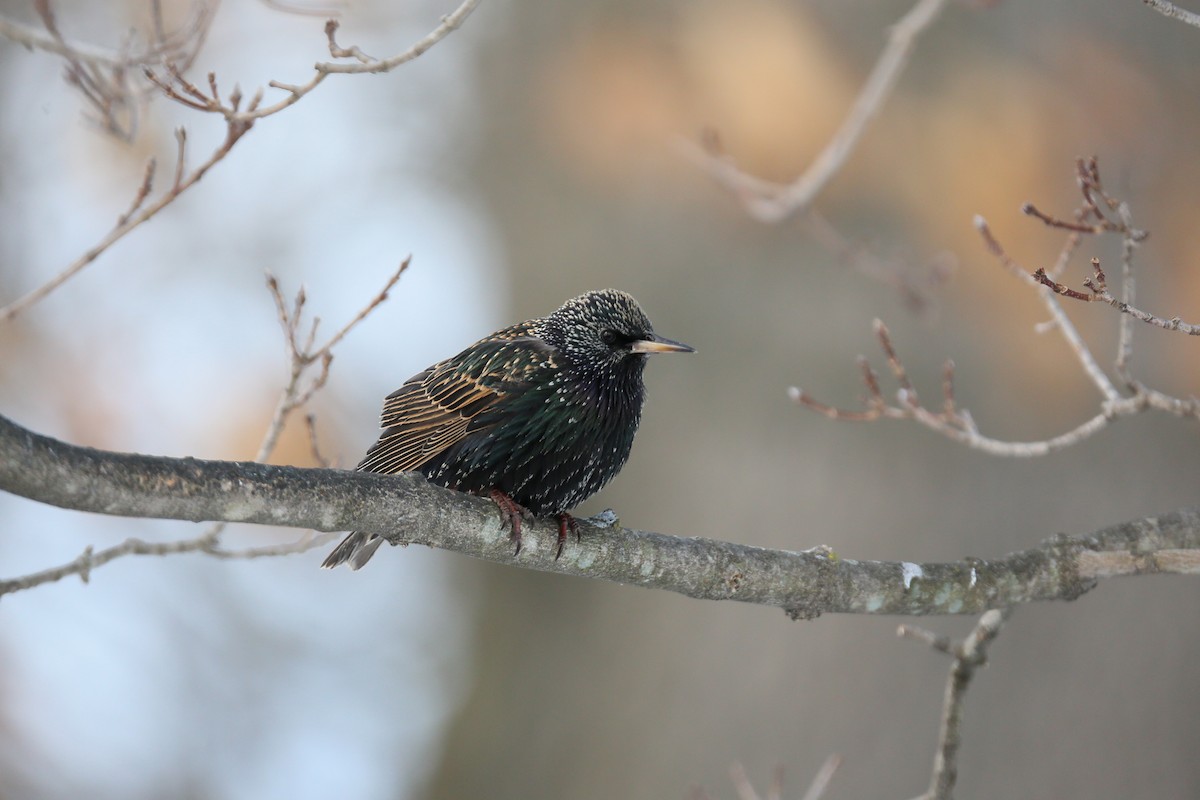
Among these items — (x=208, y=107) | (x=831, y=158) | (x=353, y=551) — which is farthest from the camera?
(x=831, y=158)

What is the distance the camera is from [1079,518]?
17.3 feet

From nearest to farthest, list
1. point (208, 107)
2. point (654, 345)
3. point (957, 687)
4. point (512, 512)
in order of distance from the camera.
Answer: point (208, 107) → point (512, 512) → point (957, 687) → point (654, 345)

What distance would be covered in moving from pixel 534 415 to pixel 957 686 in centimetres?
152

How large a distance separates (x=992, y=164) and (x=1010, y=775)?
9.44 ft

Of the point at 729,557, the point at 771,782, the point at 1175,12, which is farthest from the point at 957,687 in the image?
the point at 771,782

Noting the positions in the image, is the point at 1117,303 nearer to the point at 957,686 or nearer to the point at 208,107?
the point at 957,686

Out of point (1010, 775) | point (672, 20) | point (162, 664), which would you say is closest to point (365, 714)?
point (162, 664)

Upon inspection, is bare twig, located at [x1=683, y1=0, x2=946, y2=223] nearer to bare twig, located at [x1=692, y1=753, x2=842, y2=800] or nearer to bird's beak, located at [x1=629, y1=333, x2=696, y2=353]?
bird's beak, located at [x1=629, y1=333, x2=696, y2=353]

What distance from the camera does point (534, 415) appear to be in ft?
11.7

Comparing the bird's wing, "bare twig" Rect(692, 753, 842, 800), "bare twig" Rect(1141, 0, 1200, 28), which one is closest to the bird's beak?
the bird's wing

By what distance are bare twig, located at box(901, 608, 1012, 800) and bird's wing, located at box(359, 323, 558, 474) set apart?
5.04 ft

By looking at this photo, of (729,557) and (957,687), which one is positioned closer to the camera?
(729,557)

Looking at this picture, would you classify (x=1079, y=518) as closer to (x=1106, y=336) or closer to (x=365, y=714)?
(x=1106, y=336)

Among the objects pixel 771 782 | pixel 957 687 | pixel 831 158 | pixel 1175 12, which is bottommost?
pixel 771 782
